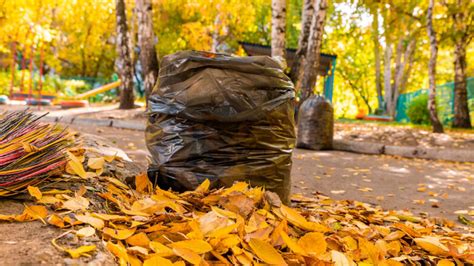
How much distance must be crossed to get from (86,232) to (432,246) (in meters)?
1.62

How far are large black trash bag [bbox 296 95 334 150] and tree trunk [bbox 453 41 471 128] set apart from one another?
5.01m

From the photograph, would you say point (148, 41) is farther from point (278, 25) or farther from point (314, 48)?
point (314, 48)

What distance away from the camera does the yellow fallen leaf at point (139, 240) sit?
1655mm

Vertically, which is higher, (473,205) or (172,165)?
(172,165)

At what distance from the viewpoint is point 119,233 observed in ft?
5.47

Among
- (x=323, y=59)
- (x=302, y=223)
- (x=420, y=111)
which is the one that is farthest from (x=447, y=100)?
(x=302, y=223)

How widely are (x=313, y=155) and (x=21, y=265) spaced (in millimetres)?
6280

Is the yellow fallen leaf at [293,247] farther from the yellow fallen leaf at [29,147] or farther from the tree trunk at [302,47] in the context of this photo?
the tree trunk at [302,47]

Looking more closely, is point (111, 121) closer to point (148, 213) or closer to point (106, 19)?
point (148, 213)

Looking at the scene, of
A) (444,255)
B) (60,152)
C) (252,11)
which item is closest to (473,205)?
(444,255)

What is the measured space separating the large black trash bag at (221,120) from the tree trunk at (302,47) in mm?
7202

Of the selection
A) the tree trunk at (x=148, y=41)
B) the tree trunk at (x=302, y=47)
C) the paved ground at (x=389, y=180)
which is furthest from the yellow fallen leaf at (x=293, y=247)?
the tree trunk at (x=148, y=41)

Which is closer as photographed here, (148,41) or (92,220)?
(92,220)

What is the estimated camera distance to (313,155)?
23.9ft
